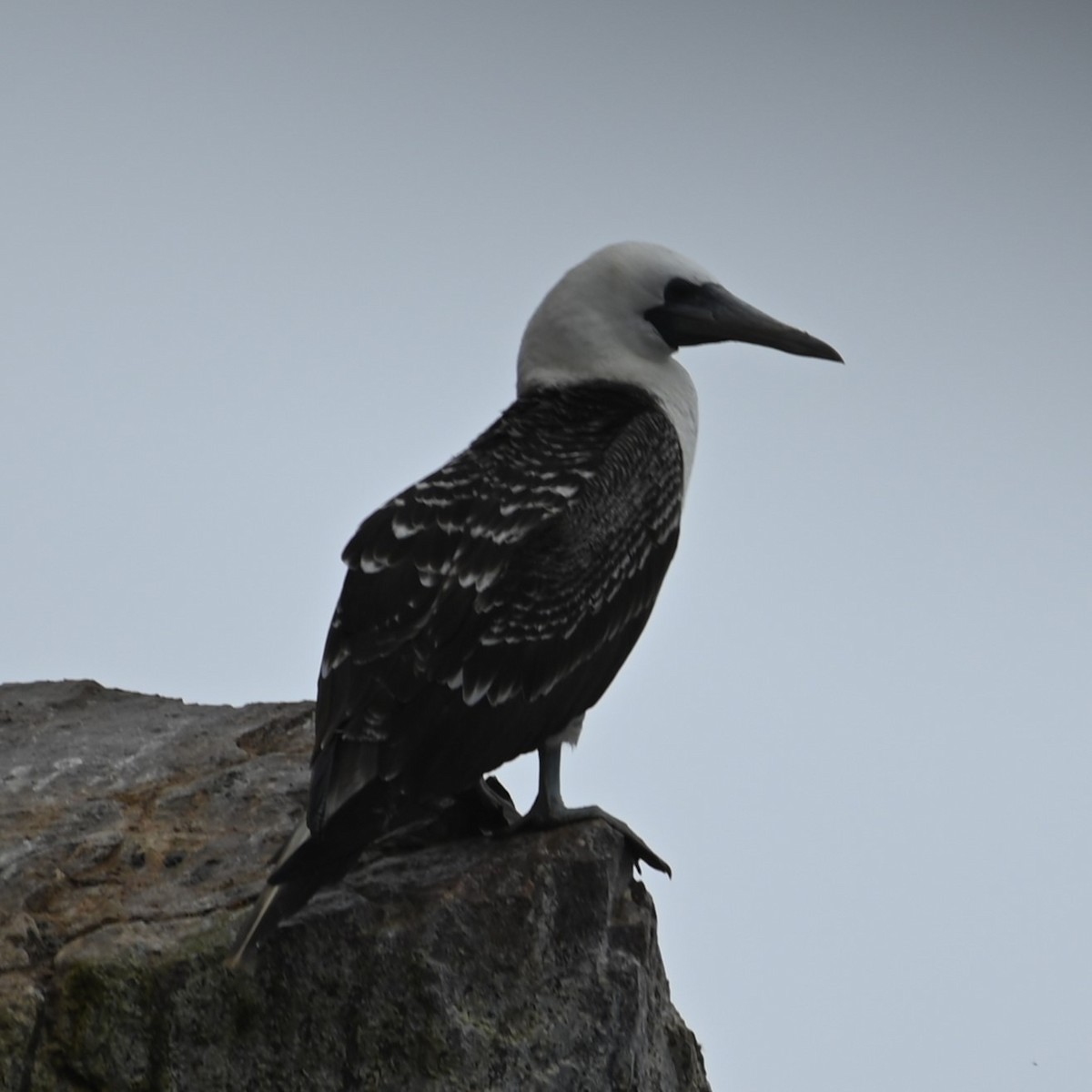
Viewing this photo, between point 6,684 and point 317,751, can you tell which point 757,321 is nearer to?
point 317,751

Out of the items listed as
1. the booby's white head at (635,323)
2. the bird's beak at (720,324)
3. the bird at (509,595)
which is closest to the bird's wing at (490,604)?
the bird at (509,595)

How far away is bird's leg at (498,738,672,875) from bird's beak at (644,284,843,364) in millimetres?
1715

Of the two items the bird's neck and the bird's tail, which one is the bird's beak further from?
the bird's tail

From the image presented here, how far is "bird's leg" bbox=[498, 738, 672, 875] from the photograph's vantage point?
18.4ft

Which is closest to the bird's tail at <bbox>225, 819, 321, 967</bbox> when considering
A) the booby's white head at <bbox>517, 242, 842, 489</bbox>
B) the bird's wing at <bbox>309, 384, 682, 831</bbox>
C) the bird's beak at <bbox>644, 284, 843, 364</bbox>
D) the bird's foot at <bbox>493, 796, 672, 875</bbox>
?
the bird's wing at <bbox>309, 384, 682, 831</bbox>

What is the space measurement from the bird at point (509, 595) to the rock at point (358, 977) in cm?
21

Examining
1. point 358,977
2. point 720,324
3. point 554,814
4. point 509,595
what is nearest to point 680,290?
point 720,324

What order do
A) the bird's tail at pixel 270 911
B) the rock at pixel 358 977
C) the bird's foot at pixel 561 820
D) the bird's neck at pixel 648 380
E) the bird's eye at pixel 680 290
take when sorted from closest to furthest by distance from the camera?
the bird's tail at pixel 270 911
the rock at pixel 358 977
the bird's foot at pixel 561 820
the bird's neck at pixel 648 380
the bird's eye at pixel 680 290

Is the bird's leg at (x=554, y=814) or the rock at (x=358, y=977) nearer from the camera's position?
the rock at (x=358, y=977)

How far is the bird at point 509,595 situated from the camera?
5109 mm

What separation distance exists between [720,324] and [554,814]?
2.01m

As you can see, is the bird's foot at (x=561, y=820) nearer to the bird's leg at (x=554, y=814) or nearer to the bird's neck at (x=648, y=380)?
the bird's leg at (x=554, y=814)

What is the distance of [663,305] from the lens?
6.39 m

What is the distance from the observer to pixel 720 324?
21.1ft
